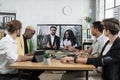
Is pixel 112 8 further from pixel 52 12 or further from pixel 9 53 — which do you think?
pixel 9 53

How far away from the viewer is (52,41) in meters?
6.89

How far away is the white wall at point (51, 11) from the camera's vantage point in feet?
24.3

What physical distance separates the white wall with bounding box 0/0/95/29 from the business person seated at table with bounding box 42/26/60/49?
2.19 ft

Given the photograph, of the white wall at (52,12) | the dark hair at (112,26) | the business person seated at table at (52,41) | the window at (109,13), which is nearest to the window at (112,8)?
the window at (109,13)

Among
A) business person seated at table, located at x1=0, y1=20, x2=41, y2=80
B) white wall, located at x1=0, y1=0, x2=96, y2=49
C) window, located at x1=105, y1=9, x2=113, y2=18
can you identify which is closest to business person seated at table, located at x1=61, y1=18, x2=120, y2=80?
business person seated at table, located at x1=0, y1=20, x2=41, y2=80

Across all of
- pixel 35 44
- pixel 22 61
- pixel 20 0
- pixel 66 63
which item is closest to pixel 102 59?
pixel 66 63

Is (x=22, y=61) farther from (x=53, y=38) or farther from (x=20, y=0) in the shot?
(x=20, y=0)

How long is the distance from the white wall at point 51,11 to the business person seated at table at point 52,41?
2.19ft

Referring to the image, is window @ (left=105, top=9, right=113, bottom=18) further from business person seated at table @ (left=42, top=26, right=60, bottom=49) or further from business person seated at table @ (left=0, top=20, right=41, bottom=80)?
business person seated at table @ (left=0, top=20, right=41, bottom=80)

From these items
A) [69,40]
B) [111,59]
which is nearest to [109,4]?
[69,40]

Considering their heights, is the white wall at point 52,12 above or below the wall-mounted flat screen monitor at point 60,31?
above

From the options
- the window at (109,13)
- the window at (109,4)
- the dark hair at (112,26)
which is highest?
the window at (109,4)

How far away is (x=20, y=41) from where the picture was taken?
4070 millimetres

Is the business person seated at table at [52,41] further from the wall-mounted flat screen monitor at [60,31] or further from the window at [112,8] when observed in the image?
the window at [112,8]
